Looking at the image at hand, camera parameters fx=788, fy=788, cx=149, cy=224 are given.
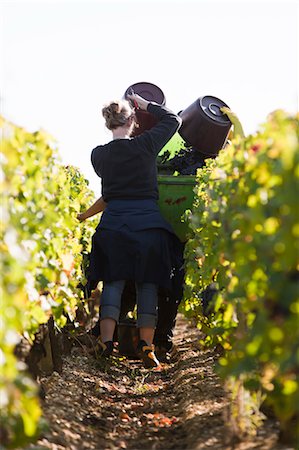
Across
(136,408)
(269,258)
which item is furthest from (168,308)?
(269,258)

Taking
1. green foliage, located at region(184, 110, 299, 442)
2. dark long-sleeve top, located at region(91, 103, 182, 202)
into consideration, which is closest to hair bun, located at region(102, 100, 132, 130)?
dark long-sleeve top, located at region(91, 103, 182, 202)

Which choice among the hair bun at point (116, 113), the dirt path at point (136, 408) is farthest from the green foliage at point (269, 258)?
the hair bun at point (116, 113)

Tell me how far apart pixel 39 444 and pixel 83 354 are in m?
2.94

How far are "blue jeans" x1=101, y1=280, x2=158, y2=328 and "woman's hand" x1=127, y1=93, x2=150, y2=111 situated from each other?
1.38 m

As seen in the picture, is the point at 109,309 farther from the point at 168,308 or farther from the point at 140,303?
the point at 168,308

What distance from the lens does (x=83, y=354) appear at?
6047 millimetres

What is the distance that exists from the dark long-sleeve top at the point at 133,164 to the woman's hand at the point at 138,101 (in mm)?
367

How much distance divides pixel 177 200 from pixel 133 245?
1.01m

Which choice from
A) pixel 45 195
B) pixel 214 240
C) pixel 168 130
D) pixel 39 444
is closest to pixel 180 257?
pixel 168 130

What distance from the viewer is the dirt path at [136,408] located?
350 centimetres

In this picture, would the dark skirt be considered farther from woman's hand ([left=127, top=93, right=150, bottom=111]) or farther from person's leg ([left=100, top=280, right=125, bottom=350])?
woman's hand ([left=127, top=93, right=150, bottom=111])

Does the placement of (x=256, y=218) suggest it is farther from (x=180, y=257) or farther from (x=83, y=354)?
(x=83, y=354)

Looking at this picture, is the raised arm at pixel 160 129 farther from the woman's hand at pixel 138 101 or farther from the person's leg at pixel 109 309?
the person's leg at pixel 109 309

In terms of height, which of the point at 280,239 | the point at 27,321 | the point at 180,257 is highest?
the point at 180,257
